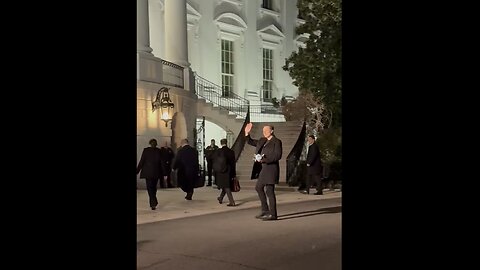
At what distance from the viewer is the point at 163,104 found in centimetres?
1981

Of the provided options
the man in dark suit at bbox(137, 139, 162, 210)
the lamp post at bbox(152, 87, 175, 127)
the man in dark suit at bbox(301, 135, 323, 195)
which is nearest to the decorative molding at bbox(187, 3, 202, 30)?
the lamp post at bbox(152, 87, 175, 127)

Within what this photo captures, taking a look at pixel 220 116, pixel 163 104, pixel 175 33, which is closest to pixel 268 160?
pixel 163 104

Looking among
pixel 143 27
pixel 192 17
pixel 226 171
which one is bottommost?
pixel 226 171

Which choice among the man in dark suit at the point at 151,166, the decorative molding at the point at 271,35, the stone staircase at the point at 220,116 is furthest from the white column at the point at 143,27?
the decorative molding at the point at 271,35

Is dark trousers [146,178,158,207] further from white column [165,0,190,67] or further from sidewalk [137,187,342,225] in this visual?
white column [165,0,190,67]

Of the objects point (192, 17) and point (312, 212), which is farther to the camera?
point (192, 17)

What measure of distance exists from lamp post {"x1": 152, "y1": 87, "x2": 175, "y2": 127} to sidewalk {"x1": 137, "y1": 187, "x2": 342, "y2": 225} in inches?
93.5

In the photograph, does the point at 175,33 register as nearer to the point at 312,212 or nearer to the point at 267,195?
the point at 312,212

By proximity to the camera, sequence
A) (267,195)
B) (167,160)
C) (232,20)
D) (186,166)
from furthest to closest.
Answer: (232,20) < (167,160) < (186,166) < (267,195)

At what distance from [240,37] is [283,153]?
9.10 metres
